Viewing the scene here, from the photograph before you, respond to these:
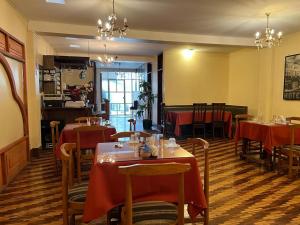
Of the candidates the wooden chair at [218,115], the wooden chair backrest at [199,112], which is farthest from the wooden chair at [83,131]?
Answer: the wooden chair at [218,115]

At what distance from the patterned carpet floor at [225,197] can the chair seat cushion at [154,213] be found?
988 mm

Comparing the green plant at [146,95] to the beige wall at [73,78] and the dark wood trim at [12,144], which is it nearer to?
the beige wall at [73,78]

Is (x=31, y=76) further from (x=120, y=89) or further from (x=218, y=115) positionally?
(x=120, y=89)

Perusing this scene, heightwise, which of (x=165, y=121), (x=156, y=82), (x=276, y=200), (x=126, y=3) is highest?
(x=126, y=3)

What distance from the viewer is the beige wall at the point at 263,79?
593 cm

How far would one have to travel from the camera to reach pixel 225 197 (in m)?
3.18

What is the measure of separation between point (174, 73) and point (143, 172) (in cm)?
705

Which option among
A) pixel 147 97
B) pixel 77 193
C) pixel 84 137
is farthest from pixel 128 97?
pixel 77 193

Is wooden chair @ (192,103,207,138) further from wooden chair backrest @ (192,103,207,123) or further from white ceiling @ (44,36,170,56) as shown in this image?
white ceiling @ (44,36,170,56)

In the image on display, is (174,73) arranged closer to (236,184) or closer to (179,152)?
(236,184)

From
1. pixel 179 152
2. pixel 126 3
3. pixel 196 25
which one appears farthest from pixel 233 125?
pixel 179 152

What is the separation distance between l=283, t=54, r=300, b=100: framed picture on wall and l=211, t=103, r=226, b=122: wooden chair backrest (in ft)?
5.73

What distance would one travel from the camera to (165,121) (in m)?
7.65

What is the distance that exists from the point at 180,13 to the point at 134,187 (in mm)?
3338
